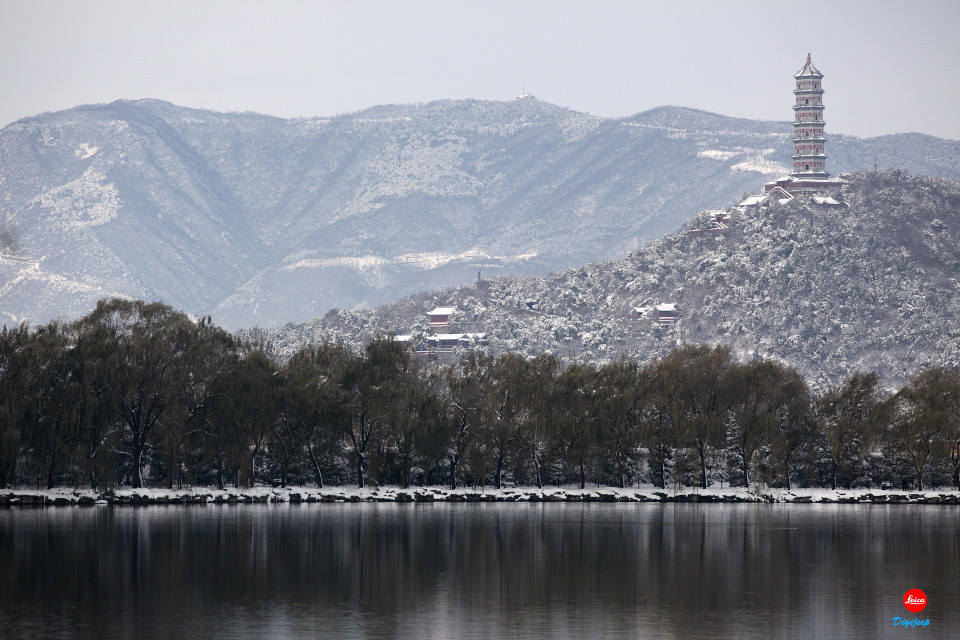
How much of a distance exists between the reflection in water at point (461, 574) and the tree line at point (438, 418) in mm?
10193

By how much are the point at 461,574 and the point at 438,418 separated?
39.9 metres

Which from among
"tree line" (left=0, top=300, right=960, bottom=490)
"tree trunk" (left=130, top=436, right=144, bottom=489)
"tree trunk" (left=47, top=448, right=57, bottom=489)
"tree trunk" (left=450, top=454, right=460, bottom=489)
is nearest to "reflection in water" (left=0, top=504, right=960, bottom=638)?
"tree trunk" (left=47, top=448, right=57, bottom=489)

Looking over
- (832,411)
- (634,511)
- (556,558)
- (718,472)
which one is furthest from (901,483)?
(556,558)

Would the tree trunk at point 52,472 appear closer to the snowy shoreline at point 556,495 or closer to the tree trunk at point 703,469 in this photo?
the snowy shoreline at point 556,495

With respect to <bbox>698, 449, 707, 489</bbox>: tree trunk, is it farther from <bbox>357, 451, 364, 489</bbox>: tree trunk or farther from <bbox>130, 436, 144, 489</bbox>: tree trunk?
<bbox>130, 436, 144, 489</bbox>: tree trunk

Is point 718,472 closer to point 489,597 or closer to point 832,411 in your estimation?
point 832,411

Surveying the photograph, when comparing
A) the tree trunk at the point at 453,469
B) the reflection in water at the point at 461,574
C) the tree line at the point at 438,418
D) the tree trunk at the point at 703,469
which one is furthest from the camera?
the tree trunk at the point at 453,469

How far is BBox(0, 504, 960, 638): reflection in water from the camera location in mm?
40250

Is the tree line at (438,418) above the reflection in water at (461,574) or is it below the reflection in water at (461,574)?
above

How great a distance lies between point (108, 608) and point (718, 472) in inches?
2314

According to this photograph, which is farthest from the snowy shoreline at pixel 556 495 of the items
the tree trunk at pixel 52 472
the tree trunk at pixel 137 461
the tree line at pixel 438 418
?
the tree trunk at pixel 52 472

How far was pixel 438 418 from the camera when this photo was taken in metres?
90.1

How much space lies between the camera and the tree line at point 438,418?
273ft

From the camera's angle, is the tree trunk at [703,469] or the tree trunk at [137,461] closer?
the tree trunk at [137,461]
